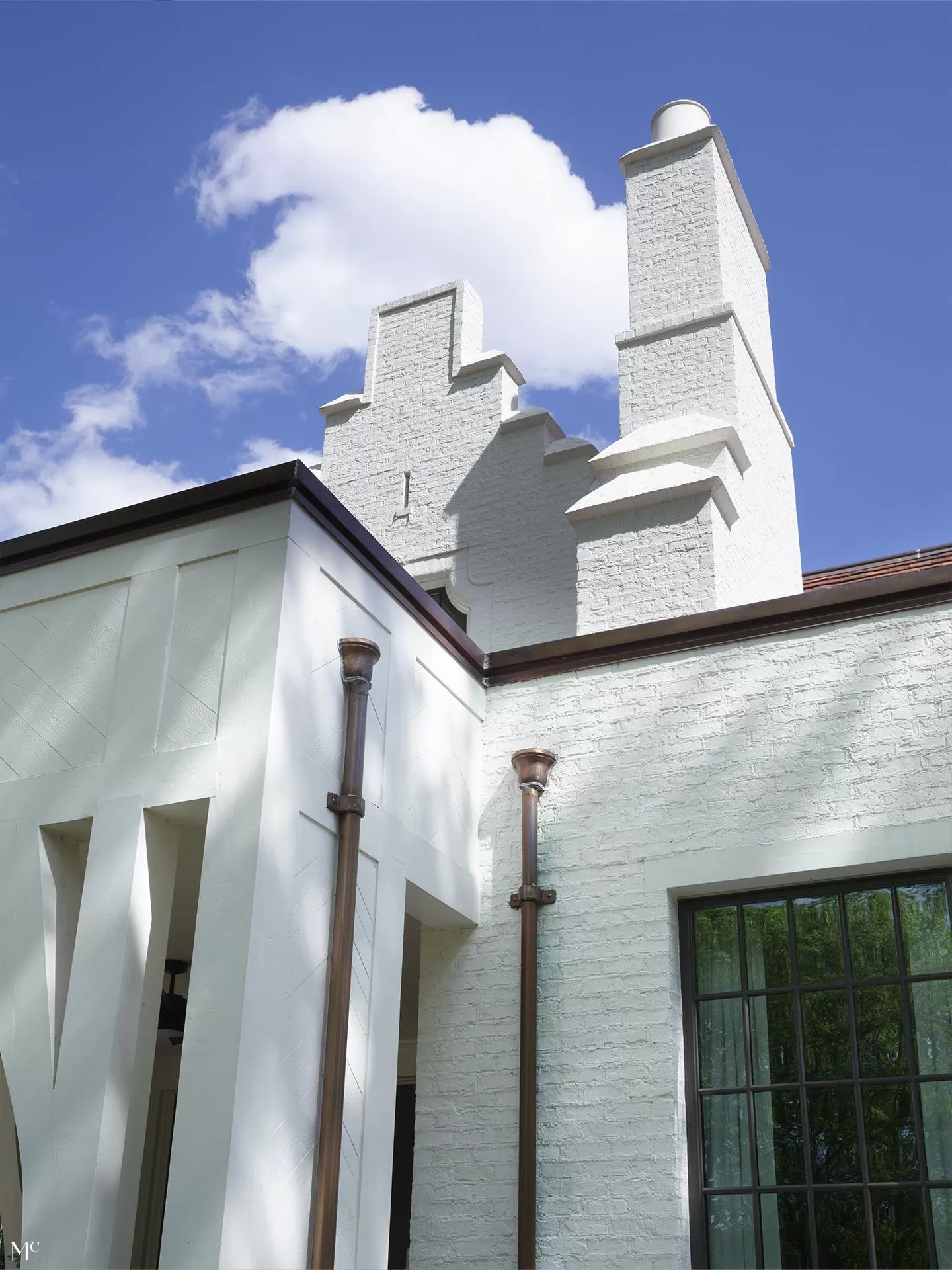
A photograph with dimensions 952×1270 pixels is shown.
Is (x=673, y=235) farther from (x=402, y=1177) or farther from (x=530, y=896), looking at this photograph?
(x=402, y=1177)

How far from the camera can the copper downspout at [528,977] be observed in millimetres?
6570

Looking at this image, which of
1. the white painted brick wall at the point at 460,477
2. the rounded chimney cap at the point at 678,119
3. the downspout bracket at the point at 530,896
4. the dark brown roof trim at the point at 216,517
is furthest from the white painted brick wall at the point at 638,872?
the rounded chimney cap at the point at 678,119

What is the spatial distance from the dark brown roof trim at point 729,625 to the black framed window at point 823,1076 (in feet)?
4.57

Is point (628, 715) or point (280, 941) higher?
point (628, 715)

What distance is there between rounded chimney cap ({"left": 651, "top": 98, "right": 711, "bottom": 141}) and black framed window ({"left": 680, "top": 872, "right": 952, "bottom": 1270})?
767 cm

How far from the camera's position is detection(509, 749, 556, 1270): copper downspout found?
657 cm

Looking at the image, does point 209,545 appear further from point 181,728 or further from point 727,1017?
point 727,1017

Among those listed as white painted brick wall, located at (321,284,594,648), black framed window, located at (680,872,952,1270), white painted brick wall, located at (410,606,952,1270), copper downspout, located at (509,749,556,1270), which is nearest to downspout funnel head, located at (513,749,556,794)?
copper downspout, located at (509,749,556,1270)

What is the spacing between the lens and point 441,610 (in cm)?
749

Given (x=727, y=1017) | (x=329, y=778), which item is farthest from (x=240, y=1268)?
(x=727, y=1017)

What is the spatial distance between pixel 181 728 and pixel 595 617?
4.05m

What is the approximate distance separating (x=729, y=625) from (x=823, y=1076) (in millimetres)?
2367

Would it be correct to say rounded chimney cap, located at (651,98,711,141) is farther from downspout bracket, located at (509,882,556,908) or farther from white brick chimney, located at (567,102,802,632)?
downspout bracket, located at (509,882,556,908)

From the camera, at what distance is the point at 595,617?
9516 mm
